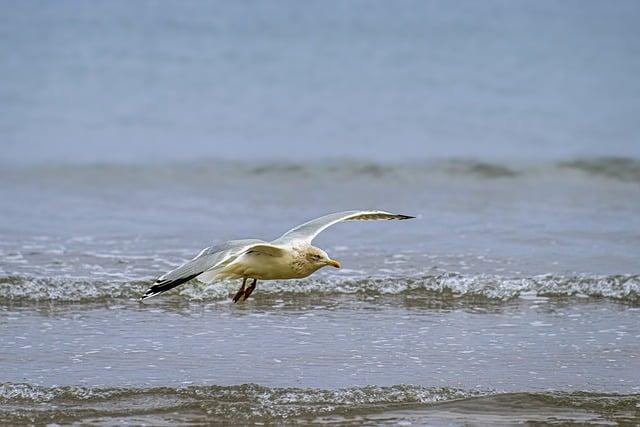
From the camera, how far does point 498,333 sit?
310 inches

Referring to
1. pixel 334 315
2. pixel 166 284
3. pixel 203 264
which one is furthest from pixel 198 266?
pixel 334 315

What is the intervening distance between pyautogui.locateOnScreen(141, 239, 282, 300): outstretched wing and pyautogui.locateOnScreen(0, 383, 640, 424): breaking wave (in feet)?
1.87

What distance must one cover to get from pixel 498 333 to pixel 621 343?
771 mm

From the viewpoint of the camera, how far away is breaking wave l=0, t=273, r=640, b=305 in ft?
28.6

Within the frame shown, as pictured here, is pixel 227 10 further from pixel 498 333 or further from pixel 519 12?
pixel 498 333

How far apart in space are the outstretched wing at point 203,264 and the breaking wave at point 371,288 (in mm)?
1923

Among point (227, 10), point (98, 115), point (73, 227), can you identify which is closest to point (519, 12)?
point (227, 10)

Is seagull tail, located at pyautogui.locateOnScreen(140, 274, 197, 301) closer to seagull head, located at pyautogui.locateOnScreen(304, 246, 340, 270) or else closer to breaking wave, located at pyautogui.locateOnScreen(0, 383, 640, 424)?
breaking wave, located at pyautogui.locateOnScreen(0, 383, 640, 424)

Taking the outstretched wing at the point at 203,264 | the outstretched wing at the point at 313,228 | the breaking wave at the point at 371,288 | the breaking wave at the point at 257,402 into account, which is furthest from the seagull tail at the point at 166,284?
the breaking wave at the point at 371,288

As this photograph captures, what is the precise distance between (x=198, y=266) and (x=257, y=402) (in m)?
0.77

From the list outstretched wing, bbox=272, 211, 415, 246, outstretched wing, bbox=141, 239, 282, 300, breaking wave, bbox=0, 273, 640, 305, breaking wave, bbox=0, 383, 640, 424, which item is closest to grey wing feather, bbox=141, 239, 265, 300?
outstretched wing, bbox=141, 239, 282, 300

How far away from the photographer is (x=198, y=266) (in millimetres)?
6395

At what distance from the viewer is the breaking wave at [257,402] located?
6168 mm

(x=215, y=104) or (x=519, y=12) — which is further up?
(x=519, y=12)
